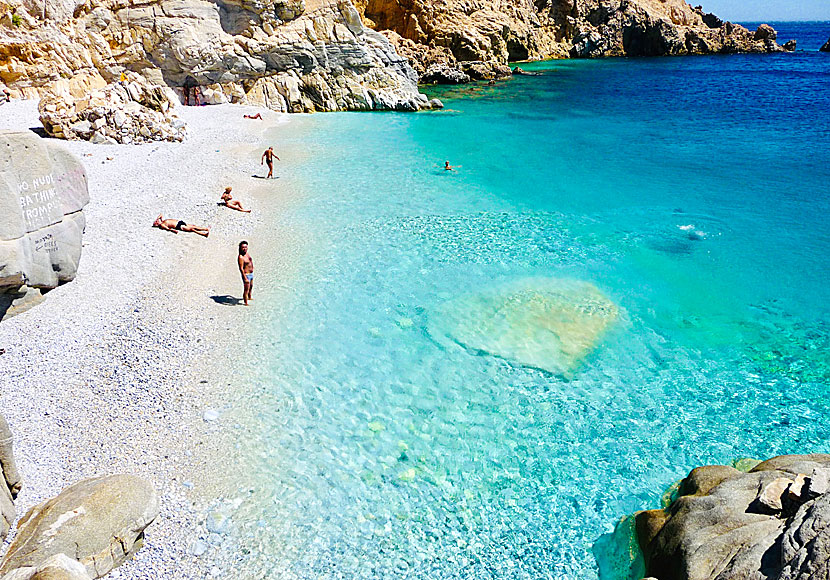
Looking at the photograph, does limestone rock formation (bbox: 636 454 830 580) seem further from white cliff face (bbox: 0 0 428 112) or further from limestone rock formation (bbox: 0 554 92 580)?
white cliff face (bbox: 0 0 428 112)

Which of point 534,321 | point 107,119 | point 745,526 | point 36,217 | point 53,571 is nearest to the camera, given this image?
point 53,571

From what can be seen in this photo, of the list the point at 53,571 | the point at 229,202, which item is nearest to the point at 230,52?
the point at 229,202

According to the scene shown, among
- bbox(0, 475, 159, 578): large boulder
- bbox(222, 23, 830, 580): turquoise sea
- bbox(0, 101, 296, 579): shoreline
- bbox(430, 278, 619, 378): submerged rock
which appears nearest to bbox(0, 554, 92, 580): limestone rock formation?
bbox(0, 475, 159, 578): large boulder

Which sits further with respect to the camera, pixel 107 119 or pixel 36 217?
pixel 107 119

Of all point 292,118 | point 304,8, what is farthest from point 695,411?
point 304,8

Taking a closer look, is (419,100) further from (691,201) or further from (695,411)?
(695,411)

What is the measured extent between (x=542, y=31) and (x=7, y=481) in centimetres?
9087

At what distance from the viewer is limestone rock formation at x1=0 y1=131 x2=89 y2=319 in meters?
12.2

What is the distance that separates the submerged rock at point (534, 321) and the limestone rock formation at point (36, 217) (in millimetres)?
9554

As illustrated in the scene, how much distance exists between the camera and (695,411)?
11875 mm

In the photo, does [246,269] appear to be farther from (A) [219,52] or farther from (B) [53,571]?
(A) [219,52]

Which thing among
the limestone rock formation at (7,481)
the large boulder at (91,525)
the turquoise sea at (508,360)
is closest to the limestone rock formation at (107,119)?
the turquoise sea at (508,360)

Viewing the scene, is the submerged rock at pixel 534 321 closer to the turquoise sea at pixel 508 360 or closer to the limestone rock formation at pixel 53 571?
the turquoise sea at pixel 508 360

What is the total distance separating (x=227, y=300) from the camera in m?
15.1
